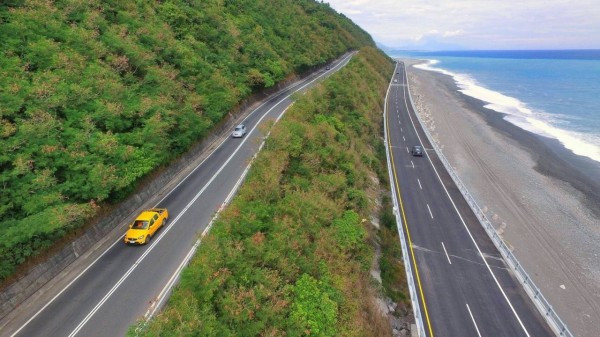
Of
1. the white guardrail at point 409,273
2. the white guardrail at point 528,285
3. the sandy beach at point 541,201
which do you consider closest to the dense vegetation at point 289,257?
the white guardrail at point 409,273

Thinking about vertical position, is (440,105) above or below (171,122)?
below

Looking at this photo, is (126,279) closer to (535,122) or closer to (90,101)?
(90,101)

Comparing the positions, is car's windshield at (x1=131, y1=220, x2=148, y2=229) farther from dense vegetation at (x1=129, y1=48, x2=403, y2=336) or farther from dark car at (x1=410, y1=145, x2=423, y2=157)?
dark car at (x1=410, y1=145, x2=423, y2=157)

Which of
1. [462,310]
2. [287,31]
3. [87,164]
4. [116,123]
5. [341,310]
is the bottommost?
[462,310]

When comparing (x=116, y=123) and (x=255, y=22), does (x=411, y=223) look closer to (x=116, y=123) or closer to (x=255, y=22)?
(x=116, y=123)

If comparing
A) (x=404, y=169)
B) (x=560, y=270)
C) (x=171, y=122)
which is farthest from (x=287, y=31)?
(x=560, y=270)

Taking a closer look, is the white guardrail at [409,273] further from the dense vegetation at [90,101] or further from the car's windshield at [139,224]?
the dense vegetation at [90,101]

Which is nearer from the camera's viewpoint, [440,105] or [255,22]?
[255,22]

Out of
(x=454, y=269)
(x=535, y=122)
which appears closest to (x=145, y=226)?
(x=454, y=269)
